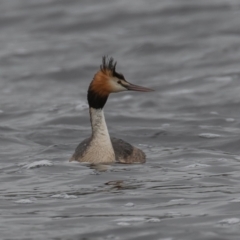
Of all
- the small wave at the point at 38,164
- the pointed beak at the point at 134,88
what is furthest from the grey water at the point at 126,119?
the pointed beak at the point at 134,88

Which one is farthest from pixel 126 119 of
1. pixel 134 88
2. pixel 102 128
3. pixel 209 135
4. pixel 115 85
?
pixel 134 88

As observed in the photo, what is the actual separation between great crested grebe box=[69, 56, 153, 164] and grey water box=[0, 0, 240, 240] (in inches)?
9.8

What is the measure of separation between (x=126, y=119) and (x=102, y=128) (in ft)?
11.7

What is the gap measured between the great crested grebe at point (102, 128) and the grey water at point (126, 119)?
250 millimetres

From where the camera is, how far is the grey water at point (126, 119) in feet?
28.1

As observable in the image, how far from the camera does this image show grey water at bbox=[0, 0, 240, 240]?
28.1ft

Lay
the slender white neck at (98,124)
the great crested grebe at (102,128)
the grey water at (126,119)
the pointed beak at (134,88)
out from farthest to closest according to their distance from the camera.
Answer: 1. the slender white neck at (98,124)
2. the great crested grebe at (102,128)
3. the pointed beak at (134,88)
4. the grey water at (126,119)

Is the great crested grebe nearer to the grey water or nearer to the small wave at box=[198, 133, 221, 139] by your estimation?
the grey water

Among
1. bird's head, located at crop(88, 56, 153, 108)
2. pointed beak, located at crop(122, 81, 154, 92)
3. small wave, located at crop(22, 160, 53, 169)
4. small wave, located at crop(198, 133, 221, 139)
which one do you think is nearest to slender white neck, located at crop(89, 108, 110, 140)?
bird's head, located at crop(88, 56, 153, 108)

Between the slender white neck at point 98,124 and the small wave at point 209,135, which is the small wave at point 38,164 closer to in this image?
the slender white neck at point 98,124

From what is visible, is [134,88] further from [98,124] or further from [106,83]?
[98,124]

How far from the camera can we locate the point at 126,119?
50.7 ft

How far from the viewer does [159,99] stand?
16.9 m

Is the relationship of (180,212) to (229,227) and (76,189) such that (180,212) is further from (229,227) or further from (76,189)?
(76,189)
